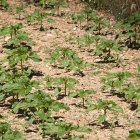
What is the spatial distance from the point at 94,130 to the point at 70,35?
3896 mm

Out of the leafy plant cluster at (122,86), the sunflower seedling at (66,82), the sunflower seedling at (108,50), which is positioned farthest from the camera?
the sunflower seedling at (108,50)

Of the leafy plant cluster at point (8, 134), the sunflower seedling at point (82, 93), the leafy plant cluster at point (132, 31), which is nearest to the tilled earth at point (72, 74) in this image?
the sunflower seedling at point (82, 93)

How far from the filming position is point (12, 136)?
5.07 m

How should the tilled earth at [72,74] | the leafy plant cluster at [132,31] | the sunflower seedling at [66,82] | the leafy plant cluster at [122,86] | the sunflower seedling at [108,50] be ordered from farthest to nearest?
the leafy plant cluster at [132,31] < the sunflower seedling at [108,50] < the sunflower seedling at [66,82] < the leafy plant cluster at [122,86] < the tilled earth at [72,74]

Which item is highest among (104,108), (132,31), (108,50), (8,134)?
(132,31)

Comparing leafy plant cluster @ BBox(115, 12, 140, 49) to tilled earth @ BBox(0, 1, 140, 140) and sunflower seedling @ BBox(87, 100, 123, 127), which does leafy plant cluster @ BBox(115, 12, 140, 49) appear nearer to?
tilled earth @ BBox(0, 1, 140, 140)

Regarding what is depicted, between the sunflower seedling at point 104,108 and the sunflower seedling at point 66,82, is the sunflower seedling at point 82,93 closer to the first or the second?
the sunflower seedling at point 66,82

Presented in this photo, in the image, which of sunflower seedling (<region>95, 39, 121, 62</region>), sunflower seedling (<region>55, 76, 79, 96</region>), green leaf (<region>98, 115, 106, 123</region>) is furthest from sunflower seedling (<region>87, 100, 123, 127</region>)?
sunflower seedling (<region>95, 39, 121, 62</region>)

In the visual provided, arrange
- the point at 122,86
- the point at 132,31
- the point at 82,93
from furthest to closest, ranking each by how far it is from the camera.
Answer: the point at 132,31, the point at 122,86, the point at 82,93

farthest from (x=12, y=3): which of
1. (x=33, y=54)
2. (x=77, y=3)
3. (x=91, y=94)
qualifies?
(x=91, y=94)

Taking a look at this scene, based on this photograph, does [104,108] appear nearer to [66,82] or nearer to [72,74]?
[66,82]

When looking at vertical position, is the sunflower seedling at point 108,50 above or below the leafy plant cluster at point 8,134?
above

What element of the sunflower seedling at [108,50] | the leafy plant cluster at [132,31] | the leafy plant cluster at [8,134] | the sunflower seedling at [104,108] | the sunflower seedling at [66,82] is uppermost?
the leafy plant cluster at [132,31]

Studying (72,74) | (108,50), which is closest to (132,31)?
(108,50)
